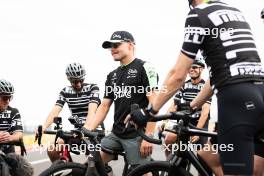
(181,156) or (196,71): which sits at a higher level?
(196,71)

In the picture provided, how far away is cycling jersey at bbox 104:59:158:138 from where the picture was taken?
573cm

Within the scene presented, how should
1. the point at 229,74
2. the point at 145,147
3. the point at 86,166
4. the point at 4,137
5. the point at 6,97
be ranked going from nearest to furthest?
the point at 229,74 < the point at 86,166 < the point at 145,147 < the point at 4,137 < the point at 6,97

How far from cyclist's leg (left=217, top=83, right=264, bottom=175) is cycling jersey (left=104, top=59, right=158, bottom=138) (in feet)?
7.80

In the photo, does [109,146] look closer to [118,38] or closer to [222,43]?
[118,38]

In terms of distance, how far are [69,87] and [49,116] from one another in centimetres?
60

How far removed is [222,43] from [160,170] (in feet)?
3.99

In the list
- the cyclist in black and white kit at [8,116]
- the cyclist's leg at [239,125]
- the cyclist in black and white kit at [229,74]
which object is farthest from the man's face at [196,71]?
the cyclist's leg at [239,125]

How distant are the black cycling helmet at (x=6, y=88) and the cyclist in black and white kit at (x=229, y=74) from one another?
376 cm

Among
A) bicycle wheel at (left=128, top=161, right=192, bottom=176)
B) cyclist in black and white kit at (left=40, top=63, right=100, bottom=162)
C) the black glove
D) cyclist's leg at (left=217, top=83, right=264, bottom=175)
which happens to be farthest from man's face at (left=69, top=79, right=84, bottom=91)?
cyclist's leg at (left=217, top=83, right=264, bottom=175)

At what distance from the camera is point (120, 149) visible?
579 cm

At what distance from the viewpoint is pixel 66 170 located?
4.84 metres

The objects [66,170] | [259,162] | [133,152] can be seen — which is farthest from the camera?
[133,152]

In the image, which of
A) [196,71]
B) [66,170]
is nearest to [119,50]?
[66,170]

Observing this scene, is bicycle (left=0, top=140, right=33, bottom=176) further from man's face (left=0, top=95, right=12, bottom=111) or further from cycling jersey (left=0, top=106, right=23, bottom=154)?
man's face (left=0, top=95, right=12, bottom=111)
